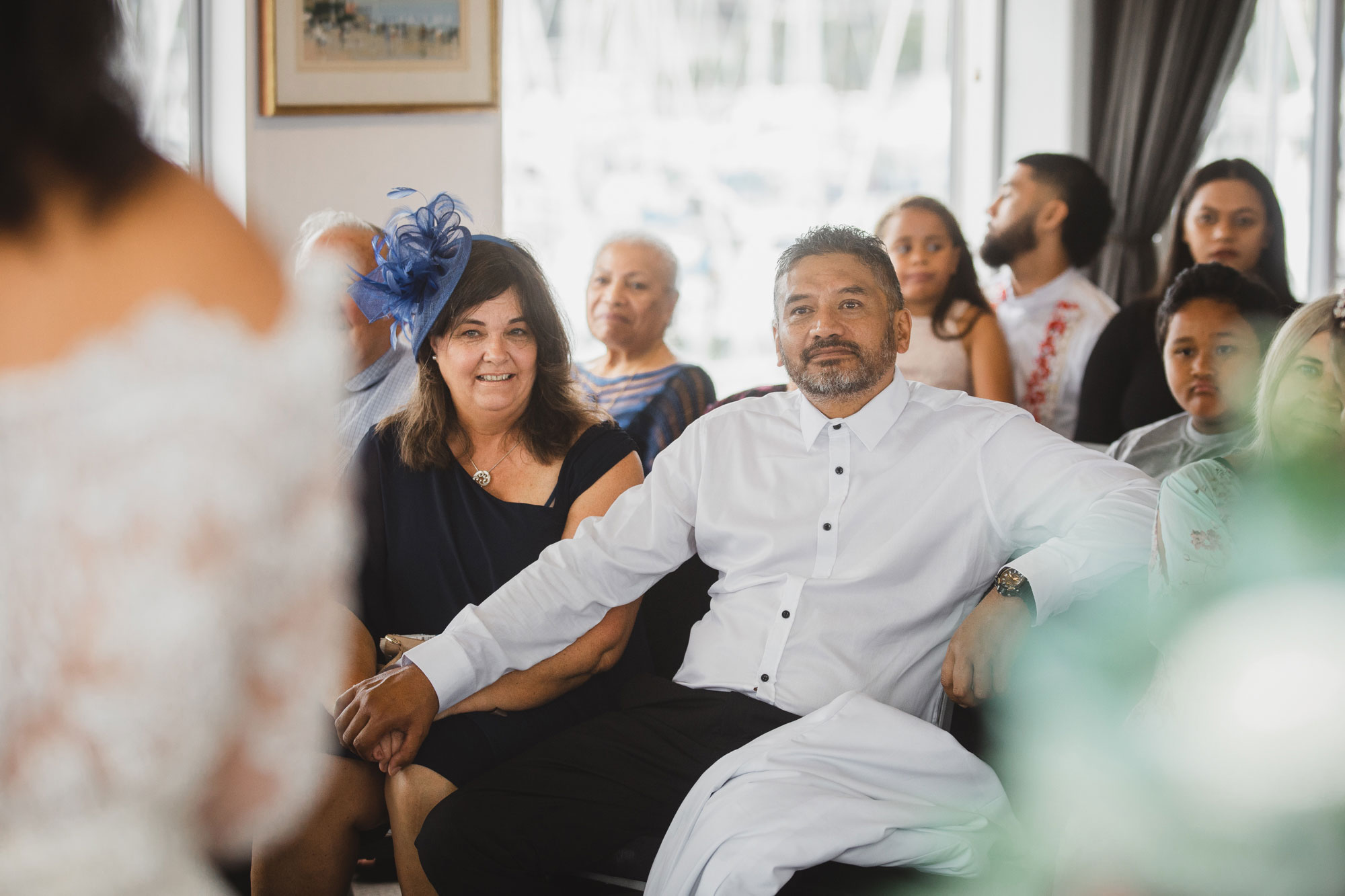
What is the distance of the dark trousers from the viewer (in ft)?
4.96

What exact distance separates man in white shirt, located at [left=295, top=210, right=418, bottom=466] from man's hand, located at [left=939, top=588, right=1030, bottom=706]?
149cm

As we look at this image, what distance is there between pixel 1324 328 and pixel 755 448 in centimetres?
89

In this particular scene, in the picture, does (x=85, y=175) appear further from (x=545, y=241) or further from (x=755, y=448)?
(x=545, y=241)

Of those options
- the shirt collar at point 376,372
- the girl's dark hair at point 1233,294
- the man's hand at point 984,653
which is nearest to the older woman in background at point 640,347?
the shirt collar at point 376,372

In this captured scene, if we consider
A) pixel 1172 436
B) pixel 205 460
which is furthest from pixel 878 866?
pixel 1172 436

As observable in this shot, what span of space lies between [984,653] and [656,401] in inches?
64.6

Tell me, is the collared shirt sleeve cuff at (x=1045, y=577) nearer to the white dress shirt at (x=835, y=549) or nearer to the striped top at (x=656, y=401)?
the white dress shirt at (x=835, y=549)

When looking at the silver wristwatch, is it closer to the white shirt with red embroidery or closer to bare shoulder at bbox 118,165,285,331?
bare shoulder at bbox 118,165,285,331

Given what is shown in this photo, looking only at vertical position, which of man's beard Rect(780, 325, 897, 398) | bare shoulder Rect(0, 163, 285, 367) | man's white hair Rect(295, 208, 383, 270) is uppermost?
man's white hair Rect(295, 208, 383, 270)

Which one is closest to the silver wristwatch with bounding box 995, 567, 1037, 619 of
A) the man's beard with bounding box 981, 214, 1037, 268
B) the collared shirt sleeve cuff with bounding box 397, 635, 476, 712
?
the collared shirt sleeve cuff with bounding box 397, 635, 476, 712

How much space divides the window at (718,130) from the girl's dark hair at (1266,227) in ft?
5.46

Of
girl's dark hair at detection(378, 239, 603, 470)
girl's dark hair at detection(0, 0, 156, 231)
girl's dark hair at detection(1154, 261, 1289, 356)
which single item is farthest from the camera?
girl's dark hair at detection(1154, 261, 1289, 356)

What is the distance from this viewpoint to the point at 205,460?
0.58m

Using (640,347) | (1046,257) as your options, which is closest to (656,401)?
(640,347)
